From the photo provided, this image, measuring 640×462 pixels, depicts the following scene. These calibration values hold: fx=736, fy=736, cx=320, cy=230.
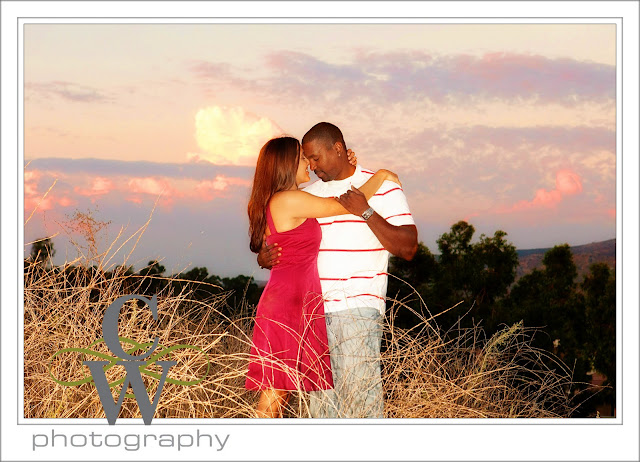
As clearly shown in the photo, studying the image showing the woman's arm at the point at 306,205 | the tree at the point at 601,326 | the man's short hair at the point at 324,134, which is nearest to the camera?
the woman's arm at the point at 306,205

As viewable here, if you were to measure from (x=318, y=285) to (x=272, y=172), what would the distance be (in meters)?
0.75

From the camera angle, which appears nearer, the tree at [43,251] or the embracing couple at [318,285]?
the embracing couple at [318,285]

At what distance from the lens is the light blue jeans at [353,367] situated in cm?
448

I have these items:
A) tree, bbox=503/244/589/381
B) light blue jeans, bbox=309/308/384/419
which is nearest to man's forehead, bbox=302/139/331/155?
light blue jeans, bbox=309/308/384/419

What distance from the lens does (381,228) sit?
4352mm

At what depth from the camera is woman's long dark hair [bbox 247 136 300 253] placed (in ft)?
14.7

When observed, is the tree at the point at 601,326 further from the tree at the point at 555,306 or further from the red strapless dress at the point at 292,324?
the red strapless dress at the point at 292,324

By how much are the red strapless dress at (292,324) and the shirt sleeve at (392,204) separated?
458mm

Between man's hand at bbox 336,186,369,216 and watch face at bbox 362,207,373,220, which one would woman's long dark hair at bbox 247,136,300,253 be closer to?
man's hand at bbox 336,186,369,216

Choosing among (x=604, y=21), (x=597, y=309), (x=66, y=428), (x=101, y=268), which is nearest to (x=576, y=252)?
(x=597, y=309)

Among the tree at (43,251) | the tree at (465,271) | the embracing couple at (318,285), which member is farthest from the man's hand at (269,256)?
the tree at (465,271)

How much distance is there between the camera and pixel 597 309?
10.3 m

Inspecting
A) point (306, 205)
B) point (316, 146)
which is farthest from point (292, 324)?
point (316, 146)

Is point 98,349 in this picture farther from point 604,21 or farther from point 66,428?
point 604,21
